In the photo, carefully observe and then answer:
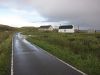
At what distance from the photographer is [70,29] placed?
13875 centimetres

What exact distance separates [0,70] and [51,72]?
3259 mm

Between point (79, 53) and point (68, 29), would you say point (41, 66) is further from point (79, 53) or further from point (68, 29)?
point (68, 29)

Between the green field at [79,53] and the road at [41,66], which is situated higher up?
the road at [41,66]

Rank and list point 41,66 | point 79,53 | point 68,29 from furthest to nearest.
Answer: point 68,29
point 79,53
point 41,66

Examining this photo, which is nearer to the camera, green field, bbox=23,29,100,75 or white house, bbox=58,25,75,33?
green field, bbox=23,29,100,75

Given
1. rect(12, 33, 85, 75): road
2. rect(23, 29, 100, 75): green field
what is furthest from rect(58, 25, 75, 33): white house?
rect(12, 33, 85, 75): road

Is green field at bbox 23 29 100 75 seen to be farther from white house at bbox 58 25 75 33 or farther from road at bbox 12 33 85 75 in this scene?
white house at bbox 58 25 75 33

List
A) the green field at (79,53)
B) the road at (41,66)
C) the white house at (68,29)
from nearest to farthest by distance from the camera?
the road at (41,66)
the green field at (79,53)
the white house at (68,29)

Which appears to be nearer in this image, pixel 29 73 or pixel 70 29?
pixel 29 73

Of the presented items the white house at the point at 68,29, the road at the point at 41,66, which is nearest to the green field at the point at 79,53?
the road at the point at 41,66

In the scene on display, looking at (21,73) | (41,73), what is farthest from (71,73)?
(21,73)

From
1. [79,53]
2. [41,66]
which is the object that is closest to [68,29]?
[79,53]

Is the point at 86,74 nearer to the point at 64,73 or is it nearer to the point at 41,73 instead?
the point at 64,73

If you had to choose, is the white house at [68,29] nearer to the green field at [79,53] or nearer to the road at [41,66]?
the green field at [79,53]
